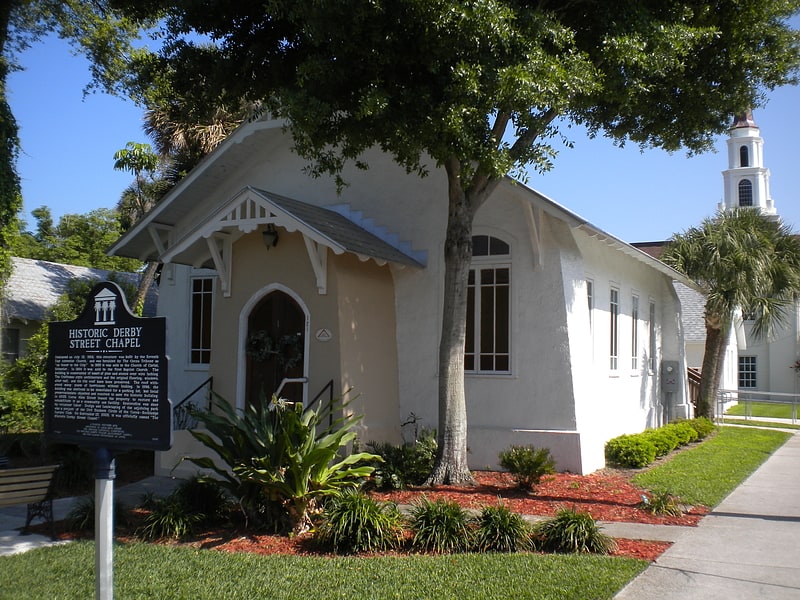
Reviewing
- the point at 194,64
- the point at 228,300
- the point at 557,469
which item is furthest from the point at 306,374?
the point at 194,64

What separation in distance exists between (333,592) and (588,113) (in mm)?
8464

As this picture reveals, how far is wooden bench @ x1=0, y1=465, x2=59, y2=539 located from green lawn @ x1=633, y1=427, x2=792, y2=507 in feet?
26.2

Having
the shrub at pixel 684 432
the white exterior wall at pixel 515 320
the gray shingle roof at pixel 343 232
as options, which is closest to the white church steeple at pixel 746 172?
the shrub at pixel 684 432

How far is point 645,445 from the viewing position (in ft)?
44.4

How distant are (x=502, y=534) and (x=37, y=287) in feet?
66.6

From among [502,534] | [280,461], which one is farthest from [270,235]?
[502,534]

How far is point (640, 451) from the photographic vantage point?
43.3ft

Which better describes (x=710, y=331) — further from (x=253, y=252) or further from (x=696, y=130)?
(x=253, y=252)

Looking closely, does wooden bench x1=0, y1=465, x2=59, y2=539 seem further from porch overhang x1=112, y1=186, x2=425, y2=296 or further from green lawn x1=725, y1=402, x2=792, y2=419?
green lawn x1=725, y1=402, x2=792, y2=419

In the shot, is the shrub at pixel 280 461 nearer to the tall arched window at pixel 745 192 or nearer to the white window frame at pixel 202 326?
the white window frame at pixel 202 326

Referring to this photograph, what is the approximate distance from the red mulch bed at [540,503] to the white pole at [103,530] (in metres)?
3.14

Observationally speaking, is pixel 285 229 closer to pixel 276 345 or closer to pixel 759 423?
pixel 276 345

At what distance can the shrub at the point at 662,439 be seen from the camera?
14477 millimetres

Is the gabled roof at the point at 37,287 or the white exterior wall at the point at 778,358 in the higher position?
the gabled roof at the point at 37,287
